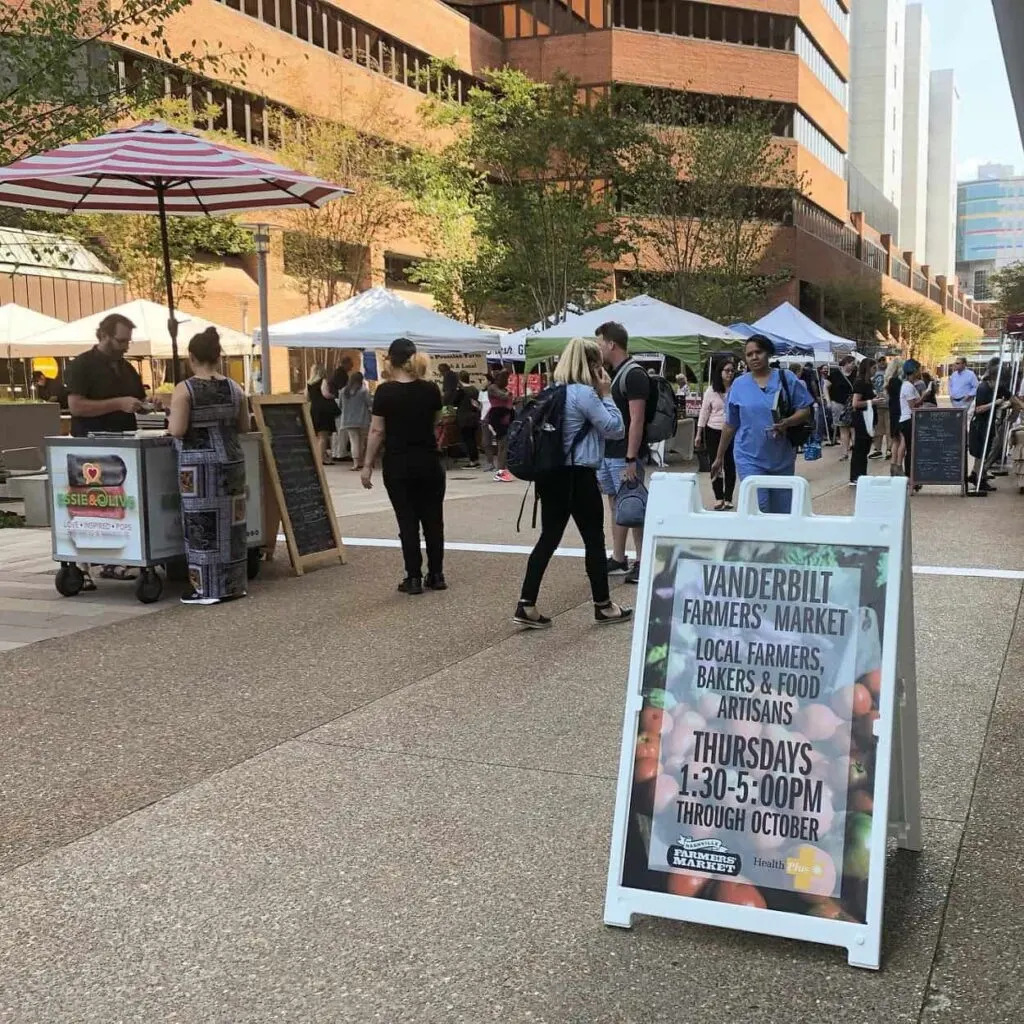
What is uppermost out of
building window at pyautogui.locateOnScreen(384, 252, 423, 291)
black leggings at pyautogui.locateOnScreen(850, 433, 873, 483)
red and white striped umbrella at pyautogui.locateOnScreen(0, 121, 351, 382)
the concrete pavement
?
building window at pyautogui.locateOnScreen(384, 252, 423, 291)

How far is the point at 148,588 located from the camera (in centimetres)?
757

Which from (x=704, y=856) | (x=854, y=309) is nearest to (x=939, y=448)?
(x=704, y=856)

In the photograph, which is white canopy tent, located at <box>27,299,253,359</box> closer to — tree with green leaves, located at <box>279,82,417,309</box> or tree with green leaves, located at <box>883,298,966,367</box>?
tree with green leaves, located at <box>279,82,417,309</box>

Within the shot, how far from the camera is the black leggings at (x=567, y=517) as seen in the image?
655 cm

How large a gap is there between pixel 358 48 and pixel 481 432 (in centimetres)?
2814

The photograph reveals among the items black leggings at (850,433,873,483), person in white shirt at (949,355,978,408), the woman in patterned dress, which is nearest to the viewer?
the woman in patterned dress

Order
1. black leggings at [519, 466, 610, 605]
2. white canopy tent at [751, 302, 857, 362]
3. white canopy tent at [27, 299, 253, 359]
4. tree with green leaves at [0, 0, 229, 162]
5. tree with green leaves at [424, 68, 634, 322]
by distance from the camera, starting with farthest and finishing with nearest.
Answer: tree with green leaves at [424, 68, 634, 322] → white canopy tent at [751, 302, 857, 362] → white canopy tent at [27, 299, 253, 359] → tree with green leaves at [0, 0, 229, 162] → black leggings at [519, 466, 610, 605]

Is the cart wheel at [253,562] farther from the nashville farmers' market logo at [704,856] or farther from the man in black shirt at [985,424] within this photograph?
the man in black shirt at [985,424]

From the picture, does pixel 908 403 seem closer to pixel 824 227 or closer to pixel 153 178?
pixel 153 178

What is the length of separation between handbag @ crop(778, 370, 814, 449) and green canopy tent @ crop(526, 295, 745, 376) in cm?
952

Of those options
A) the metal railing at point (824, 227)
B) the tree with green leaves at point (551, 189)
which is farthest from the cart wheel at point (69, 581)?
the metal railing at point (824, 227)

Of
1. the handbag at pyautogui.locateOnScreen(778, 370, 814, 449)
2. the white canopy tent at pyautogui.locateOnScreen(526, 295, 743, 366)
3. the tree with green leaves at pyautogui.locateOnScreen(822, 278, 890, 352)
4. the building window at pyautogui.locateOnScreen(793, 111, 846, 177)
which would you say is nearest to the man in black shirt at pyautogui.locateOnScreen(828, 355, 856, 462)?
the white canopy tent at pyautogui.locateOnScreen(526, 295, 743, 366)

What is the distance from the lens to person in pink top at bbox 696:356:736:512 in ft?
40.0

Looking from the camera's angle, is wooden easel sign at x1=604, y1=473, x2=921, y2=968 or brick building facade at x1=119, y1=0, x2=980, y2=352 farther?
brick building facade at x1=119, y1=0, x2=980, y2=352
